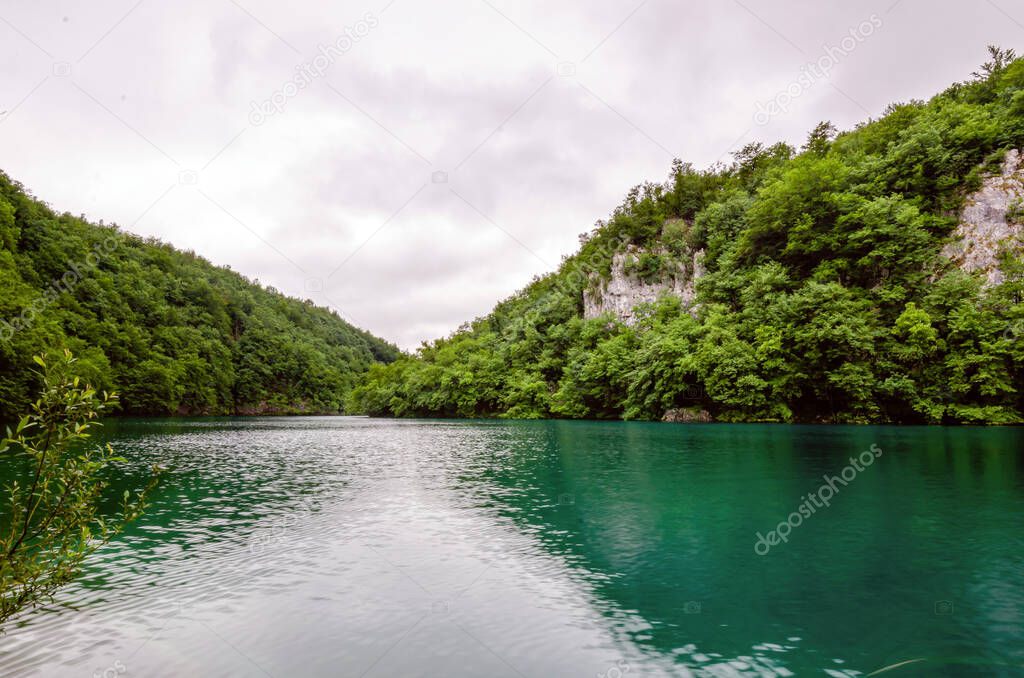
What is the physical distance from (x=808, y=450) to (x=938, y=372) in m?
25.9

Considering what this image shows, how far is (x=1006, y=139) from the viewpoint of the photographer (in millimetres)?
49938

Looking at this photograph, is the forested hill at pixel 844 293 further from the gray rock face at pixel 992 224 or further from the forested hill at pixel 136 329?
the forested hill at pixel 136 329

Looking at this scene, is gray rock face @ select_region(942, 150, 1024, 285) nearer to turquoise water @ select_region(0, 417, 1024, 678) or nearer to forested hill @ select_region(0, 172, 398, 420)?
turquoise water @ select_region(0, 417, 1024, 678)

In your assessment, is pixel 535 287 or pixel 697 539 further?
pixel 535 287

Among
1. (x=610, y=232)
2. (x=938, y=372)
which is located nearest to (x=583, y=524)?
(x=938, y=372)

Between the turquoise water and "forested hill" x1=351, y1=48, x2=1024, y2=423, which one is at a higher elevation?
"forested hill" x1=351, y1=48, x2=1024, y2=423

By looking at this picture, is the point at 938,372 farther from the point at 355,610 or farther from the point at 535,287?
the point at 535,287

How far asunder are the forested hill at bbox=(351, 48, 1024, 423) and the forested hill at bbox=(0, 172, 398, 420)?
6363cm

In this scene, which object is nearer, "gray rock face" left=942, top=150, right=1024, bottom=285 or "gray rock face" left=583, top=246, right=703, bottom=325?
"gray rock face" left=942, top=150, right=1024, bottom=285

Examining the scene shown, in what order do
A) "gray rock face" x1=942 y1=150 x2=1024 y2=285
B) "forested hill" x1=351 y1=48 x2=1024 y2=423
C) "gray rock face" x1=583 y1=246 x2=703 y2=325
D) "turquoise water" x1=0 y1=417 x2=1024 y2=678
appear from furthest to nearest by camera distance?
"gray rock face" x1=583 y1=246 x2=703 y2=325 < "gray rock face" x1=942 y1=150 x2=1024 y2=285 < "forested hill" x1=351 y1=48 x2=1024 y2=423 < "turquoise water" x1=0 y1=417 x2=1024 y2=678

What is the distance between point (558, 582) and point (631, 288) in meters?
79.4

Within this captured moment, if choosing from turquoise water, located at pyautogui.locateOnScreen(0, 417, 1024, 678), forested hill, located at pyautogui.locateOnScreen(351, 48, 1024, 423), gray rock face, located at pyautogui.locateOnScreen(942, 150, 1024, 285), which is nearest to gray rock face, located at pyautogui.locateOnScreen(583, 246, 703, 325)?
forested hill, located at pyautogui.locateOnScreen(351, 48, 1024, 423)

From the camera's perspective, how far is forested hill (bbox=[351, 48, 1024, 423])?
43.8m

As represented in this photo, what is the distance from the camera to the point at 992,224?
4731 cm
